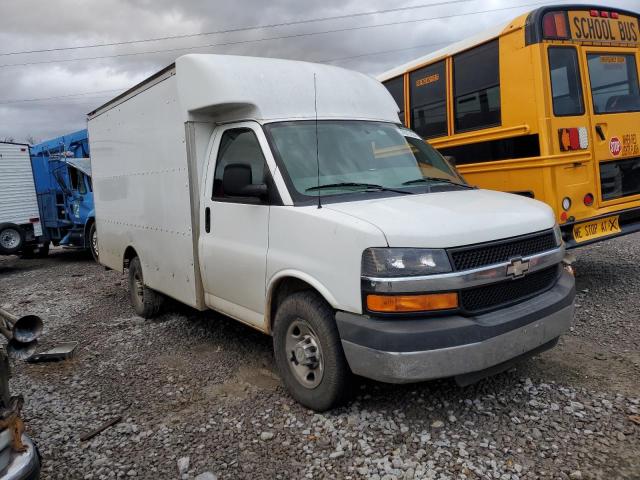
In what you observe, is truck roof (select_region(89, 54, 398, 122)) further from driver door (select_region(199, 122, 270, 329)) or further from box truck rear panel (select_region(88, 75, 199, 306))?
box truck rear panel (select_region(88, 75, 199, 306))

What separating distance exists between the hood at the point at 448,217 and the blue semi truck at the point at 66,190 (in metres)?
9.67

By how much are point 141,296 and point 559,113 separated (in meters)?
5.17

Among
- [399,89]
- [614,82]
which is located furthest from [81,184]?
[614,82]

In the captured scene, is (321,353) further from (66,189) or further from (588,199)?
(66,189)

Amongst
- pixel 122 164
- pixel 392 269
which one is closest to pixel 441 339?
pixel 392 269

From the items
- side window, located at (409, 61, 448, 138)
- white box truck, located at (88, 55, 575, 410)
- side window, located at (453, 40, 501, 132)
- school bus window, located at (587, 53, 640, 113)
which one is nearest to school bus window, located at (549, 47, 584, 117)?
school bus window, located at (587, 53, 640, 113)

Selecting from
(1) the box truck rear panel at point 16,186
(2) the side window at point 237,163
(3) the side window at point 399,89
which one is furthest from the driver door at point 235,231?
(1) the box truck rear panel at point 16,186

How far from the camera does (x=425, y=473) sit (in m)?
2.90

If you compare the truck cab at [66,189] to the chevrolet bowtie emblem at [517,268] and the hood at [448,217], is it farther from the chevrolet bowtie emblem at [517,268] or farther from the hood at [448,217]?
the chevrolet bowtie emblem at [517,268]

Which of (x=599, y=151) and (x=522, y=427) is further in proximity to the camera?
(x=599, y=151)

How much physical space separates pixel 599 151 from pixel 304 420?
438cm

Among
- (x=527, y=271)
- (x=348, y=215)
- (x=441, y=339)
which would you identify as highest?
(x=348, y=215)

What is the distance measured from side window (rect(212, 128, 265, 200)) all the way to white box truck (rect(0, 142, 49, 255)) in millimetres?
10126

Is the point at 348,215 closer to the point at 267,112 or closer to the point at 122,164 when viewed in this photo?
the point at 267,112
